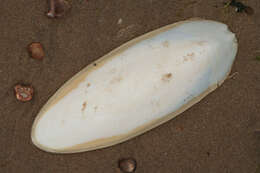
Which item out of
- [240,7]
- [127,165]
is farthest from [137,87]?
[240,7]

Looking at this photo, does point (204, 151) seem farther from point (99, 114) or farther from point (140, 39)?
point (140, 39)

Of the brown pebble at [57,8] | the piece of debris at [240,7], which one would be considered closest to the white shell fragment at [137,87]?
the piece of debris at [240,7]

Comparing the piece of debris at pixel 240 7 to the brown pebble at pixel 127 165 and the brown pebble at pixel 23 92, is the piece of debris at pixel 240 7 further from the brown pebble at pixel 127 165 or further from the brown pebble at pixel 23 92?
the brown pebble at pixel 23 92

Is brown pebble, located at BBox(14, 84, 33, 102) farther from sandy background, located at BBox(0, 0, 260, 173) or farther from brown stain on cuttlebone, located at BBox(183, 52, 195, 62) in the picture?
brown stain on cuttlebone, located at BBox(183, 52, 195, 62)

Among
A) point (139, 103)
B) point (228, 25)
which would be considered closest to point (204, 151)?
point (139, 103)

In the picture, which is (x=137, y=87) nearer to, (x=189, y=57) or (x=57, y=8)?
(x=189, y=57)

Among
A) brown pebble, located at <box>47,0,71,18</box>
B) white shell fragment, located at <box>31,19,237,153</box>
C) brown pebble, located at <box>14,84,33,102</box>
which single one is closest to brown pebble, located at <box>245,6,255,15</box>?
white shell fragment, located at <box>31,19,237,153</box>
